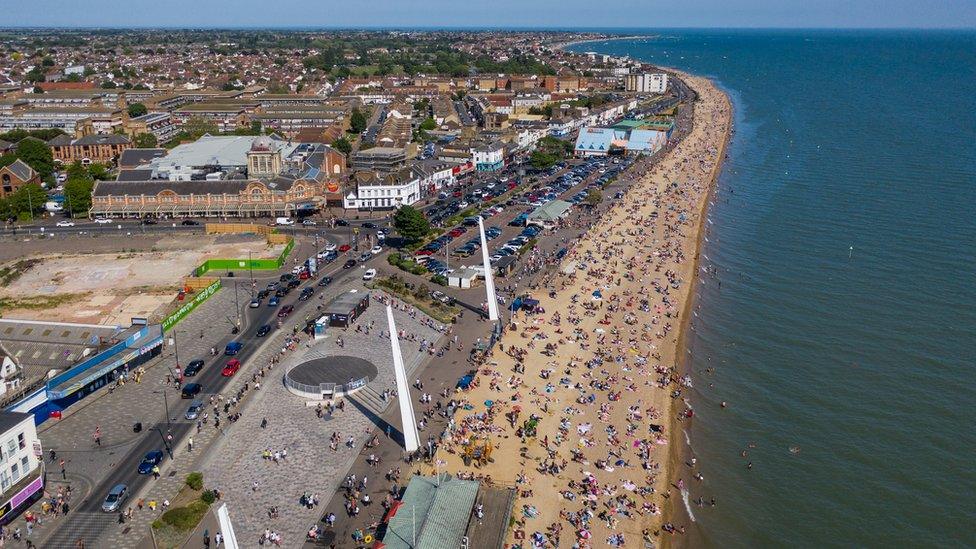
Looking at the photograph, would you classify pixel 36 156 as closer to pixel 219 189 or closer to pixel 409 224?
pixel 219 189

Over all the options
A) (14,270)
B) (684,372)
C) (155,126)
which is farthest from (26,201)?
(684,372)

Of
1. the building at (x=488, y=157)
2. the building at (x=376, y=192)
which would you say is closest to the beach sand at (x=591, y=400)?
the building at (x=376, y=192)

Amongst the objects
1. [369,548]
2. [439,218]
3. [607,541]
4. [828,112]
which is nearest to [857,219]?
[439,218]

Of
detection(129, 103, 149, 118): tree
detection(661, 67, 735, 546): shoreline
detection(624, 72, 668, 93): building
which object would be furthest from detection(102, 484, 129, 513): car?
detection(624, 72, 668, 93): building

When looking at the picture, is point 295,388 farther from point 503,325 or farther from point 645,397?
point 645,397

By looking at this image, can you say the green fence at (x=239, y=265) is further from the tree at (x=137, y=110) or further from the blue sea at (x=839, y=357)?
the tree at (x=137, y=110)

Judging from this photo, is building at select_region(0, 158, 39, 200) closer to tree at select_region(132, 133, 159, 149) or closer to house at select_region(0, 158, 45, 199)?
house at select_region(0, 158, 45, 199)
